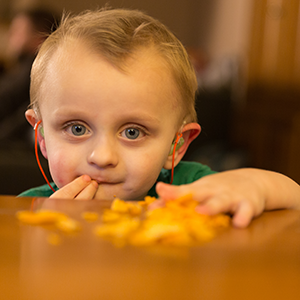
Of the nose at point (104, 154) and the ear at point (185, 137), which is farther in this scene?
the ear at point (185, 137)

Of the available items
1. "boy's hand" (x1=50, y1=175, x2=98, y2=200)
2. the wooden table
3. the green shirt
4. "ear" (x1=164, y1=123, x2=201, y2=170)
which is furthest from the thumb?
the green shirt

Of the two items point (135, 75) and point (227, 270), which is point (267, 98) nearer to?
point (135, 75)

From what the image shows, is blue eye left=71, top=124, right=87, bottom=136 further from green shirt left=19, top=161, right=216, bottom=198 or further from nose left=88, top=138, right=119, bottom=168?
green shirt left=19, top=161, right=216, bottom=198

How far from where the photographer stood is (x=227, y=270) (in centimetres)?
32

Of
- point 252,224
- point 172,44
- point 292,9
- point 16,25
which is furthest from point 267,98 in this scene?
point 252,224

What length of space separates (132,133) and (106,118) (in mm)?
87

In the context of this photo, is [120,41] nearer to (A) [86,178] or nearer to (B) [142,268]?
(A) [86,178]

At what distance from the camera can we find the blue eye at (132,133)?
3.11 feet

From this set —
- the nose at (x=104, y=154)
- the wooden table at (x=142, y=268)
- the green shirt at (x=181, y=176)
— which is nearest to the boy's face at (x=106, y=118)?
the nose at (x=104, y=154)

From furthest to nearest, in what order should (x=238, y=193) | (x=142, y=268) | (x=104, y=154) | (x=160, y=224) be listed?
(x=104, y=154), (x=238, y=193), (x=160, y=224), (x=142, y=268)

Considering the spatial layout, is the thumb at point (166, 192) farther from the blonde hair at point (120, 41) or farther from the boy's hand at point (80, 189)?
the blonde hair at point (120, 41)

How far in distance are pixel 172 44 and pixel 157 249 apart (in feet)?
2.58

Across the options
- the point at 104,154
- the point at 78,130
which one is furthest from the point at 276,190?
the point at 78,130

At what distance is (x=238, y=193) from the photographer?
0.57 metres
